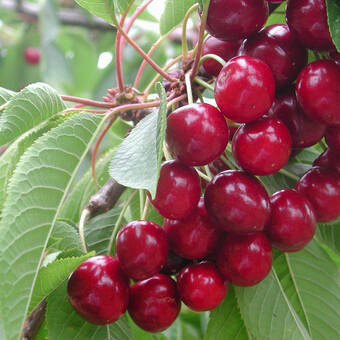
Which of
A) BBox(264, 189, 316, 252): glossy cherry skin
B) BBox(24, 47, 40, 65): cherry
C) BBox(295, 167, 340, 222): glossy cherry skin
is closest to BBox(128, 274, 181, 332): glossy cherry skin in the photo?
BBox(264, 189, 316, 252): glossy cherry skin

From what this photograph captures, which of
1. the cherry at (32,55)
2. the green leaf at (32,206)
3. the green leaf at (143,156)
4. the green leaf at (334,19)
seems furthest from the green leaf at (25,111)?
the cherry at (32,55)

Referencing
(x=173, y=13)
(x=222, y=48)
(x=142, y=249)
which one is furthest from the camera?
(x=173, y=13)

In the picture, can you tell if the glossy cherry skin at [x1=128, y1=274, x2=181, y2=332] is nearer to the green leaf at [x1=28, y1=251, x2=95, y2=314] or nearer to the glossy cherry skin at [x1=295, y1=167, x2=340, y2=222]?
the green leaf at [x1=28, y1=251, x2=95, y2=314]

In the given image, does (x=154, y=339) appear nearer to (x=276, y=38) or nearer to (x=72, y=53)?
(x=276, y=38)

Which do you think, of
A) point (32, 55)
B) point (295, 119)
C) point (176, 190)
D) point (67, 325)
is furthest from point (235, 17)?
point (32, 55)

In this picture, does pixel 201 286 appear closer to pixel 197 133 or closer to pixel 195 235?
pixel 195 235

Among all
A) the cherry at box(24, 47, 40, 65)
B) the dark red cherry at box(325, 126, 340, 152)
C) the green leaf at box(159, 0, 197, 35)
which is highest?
the green leaf at box(159, 0, 197, 35)
